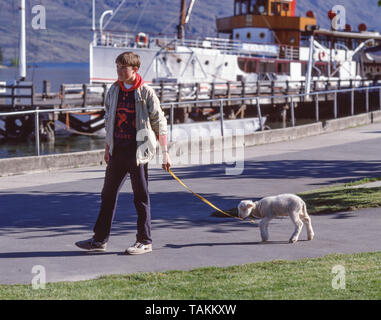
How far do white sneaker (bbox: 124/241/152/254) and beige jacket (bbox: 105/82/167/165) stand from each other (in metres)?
0.79

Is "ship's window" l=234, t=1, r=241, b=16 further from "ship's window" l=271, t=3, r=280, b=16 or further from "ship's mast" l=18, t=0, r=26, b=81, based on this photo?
"ship's mast" l=18, t=0, r=26, b=81

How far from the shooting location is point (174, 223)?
9.11m

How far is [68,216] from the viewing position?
31.5ft

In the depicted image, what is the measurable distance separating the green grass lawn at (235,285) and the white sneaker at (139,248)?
0.94 meters

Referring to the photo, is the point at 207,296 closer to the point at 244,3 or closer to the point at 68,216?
the point at 68,216

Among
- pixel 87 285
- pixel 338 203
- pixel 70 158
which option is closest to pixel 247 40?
pixel 70 158

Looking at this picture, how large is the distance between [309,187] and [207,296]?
6.76m

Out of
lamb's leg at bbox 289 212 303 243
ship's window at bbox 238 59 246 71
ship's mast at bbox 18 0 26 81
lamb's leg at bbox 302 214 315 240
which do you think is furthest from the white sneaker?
ship's window at bbox 238 59 246 71

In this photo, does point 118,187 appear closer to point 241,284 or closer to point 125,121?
point 125,121

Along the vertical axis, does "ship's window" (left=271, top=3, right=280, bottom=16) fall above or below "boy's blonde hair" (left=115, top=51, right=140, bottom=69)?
above

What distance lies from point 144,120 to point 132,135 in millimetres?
186

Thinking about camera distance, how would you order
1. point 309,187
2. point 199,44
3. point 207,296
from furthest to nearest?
point 199,44 → point 309,187 → point 207,296

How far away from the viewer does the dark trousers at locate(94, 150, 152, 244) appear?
7.37 meters

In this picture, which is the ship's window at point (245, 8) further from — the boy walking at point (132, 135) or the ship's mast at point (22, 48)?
the boy walking at point (132, 135)
